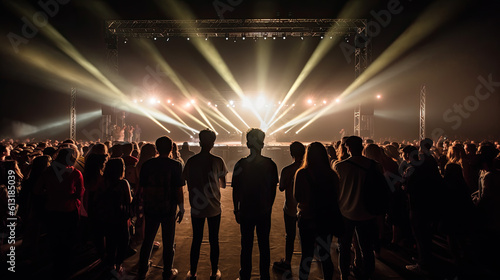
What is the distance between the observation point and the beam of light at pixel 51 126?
58.2ft

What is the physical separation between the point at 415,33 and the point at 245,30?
31.9ft

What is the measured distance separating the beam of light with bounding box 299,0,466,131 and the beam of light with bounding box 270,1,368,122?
8.77 feet

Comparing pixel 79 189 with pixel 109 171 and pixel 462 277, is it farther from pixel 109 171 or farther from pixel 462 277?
pixel 462 277

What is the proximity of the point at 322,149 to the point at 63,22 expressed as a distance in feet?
48.8

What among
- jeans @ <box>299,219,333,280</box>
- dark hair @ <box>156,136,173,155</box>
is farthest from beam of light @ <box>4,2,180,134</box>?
jeans @ <box>299,219,333,280</box>

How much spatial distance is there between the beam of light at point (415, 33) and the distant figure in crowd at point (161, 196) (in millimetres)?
13507

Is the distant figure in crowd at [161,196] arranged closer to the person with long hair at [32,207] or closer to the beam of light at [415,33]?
the person with long hair at [32,207]

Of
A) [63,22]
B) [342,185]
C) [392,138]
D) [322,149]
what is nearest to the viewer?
[322,149]

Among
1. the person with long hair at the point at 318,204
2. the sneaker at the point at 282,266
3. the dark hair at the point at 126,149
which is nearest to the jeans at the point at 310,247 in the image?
the person with long hair at the point at 318,204

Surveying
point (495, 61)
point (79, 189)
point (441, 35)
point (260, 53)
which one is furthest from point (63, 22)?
point (495, 61)

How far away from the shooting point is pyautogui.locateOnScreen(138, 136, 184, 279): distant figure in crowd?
123 inches

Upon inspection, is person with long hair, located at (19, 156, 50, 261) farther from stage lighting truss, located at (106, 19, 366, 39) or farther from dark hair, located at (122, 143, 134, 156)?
stage lighting truss, located at (106, 19, 366, 39)

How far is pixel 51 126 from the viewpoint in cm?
1895

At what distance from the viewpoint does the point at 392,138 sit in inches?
877
